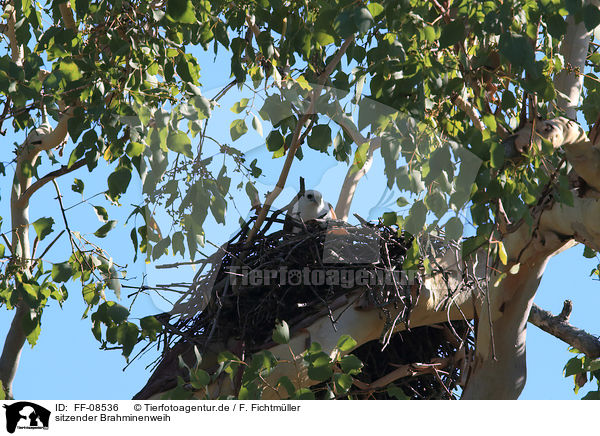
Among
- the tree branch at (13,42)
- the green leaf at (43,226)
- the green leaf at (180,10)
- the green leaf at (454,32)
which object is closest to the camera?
the green leaf at (454,32)

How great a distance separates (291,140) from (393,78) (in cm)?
73

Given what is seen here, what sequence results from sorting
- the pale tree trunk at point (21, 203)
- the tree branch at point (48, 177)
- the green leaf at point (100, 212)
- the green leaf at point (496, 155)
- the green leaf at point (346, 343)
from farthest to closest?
the pale tree trunk at point (21, 203), the tree branch at point (48, 177), the green leaf at point (100, 212), the green leaf at point (346, 343), the green leaf at point (496, 155)

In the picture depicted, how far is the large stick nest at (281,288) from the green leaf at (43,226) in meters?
0.83

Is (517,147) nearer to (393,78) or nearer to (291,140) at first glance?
(393,78)

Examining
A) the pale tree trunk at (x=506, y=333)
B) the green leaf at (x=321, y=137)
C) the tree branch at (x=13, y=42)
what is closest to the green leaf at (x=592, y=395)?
the pale tree trunk at (x=506, y=333)

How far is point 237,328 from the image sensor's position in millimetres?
3668

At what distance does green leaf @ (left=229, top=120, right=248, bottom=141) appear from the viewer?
324cm

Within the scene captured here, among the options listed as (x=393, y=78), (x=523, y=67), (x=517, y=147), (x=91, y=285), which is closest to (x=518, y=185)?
(x=517, y=147)

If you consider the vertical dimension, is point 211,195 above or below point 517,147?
above

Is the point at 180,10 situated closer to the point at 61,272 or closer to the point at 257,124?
the point at 257,124

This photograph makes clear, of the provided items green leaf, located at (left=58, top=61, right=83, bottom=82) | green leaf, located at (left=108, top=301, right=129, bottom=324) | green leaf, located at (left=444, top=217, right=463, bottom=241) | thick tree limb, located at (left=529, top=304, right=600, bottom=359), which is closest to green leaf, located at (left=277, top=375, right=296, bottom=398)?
green leaf, located at (left=108, top=301, right=129, bottom=324)

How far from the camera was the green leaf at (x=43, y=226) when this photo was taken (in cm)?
A: 321

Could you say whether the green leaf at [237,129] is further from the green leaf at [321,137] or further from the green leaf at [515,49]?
the green leaf at [515,49]
